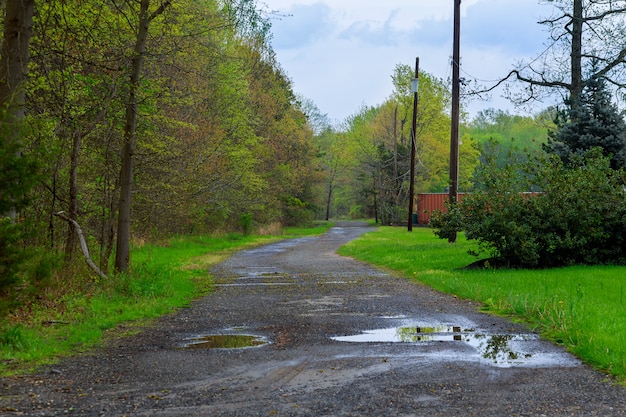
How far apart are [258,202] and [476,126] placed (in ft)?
324

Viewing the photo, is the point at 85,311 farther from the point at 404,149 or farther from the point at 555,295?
the point at 404,149

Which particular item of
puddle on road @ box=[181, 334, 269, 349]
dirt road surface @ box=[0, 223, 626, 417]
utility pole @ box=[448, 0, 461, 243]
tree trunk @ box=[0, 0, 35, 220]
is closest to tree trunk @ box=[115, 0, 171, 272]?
tree trunk @ box=[0, 0, 35, 220]

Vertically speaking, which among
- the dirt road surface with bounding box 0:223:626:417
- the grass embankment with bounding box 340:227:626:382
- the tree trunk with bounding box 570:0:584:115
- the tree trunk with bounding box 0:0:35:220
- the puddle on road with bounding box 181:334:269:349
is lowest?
the puddle on road with bounding box 181:334:269:349

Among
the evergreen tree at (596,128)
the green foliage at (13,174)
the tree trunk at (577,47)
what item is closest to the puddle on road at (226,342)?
the green foliage at (13,174)

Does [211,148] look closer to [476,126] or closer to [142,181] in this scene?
[142,181]

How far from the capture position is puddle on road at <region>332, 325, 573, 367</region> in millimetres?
7586

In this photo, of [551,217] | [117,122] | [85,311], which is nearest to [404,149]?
[551,217]

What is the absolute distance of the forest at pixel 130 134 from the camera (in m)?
9.99

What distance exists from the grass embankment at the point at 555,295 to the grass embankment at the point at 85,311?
5560mm

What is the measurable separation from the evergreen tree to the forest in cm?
249

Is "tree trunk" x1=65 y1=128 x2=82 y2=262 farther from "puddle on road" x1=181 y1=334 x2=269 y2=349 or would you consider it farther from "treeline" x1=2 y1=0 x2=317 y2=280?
"puddle on road" x1=181 y1=334 x2=269 y2=349

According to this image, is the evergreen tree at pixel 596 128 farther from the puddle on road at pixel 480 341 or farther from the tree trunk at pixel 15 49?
the tree trunk at pixel 15 49

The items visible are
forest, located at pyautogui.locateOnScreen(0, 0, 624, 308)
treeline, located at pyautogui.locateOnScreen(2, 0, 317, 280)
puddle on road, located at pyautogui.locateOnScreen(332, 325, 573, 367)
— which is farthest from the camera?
treeline, located at pyautogui.locateOnScreen(2, 0, 317, 280)

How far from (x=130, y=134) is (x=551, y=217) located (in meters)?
10.5
